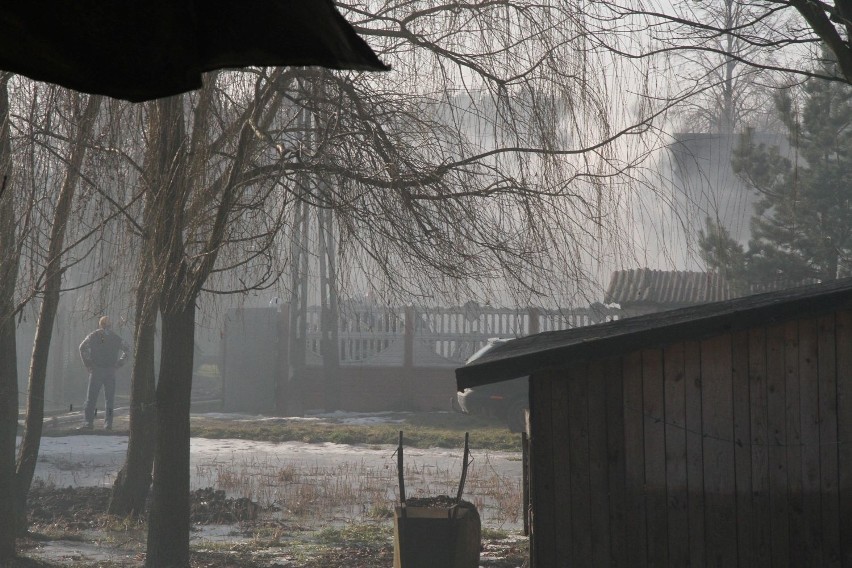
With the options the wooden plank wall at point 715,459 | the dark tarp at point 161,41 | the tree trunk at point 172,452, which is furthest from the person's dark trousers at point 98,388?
the dark tarp at point 161,41

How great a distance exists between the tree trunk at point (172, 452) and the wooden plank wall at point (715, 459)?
3544mm

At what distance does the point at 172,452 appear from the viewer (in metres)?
7.53

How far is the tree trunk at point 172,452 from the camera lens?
741 cm

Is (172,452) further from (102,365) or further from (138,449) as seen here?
(102,365)

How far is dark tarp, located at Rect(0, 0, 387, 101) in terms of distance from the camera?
1469 mm

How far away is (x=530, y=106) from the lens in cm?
602

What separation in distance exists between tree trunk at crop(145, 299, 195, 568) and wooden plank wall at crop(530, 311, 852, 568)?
354 cm

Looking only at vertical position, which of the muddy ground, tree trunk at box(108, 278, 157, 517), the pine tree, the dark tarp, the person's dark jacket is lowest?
the muddy ground

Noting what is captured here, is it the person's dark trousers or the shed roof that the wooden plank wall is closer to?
the shed roof

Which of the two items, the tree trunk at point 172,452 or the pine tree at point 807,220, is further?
the pine tree at point 807,220

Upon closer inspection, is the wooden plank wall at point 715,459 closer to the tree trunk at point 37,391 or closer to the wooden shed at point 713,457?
the wooden shed at point 713,457

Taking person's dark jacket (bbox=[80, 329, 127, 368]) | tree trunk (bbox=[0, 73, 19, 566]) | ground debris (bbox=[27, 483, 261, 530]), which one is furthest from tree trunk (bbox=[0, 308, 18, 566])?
person's dark jacket (bbox=[80, 329, 127, 368])

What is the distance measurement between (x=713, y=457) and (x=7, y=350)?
647cm

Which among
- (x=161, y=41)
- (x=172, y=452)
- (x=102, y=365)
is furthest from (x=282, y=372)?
(x=161, y=41)
